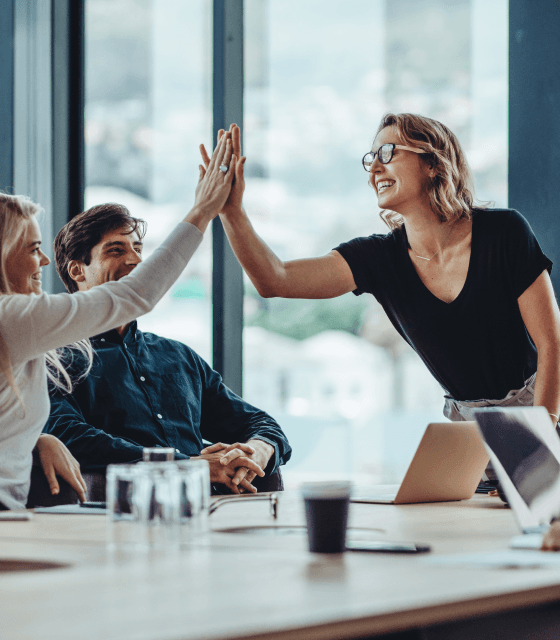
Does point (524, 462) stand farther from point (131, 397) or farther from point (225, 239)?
point (225, 239)

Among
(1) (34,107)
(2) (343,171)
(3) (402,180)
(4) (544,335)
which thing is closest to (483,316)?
(4) (544,335)

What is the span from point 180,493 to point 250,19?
10.0ft

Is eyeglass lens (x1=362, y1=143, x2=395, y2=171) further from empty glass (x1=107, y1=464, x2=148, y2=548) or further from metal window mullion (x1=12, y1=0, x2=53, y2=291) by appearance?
metal window mullion (x1=12, y1=0, x2=53, y2=291)

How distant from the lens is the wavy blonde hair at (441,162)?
229 centimetres

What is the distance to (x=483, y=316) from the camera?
2.15 metres

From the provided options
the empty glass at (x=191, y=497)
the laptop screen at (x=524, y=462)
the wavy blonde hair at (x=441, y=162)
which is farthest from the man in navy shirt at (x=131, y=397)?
the empty glass at (x=191, y=497)

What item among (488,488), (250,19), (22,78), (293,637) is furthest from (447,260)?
(22,78)

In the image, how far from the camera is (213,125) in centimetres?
341

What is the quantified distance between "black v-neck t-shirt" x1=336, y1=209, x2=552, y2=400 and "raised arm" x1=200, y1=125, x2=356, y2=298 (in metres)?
0.17

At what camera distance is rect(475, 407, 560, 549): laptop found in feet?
4.18

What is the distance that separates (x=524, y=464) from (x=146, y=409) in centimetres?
137

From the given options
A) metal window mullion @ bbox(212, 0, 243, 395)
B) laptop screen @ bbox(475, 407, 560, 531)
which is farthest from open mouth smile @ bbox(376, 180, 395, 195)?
metal window mullion @ bbox(212, 0, 243, 395)

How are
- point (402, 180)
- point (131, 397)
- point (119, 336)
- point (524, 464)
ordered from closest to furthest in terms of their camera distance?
point (524, 464), point (402, 180), point (131, 397), point (119, 336)

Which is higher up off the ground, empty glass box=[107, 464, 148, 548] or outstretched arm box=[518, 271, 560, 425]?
outstretched arm box=[518, 271, 560, 425]
